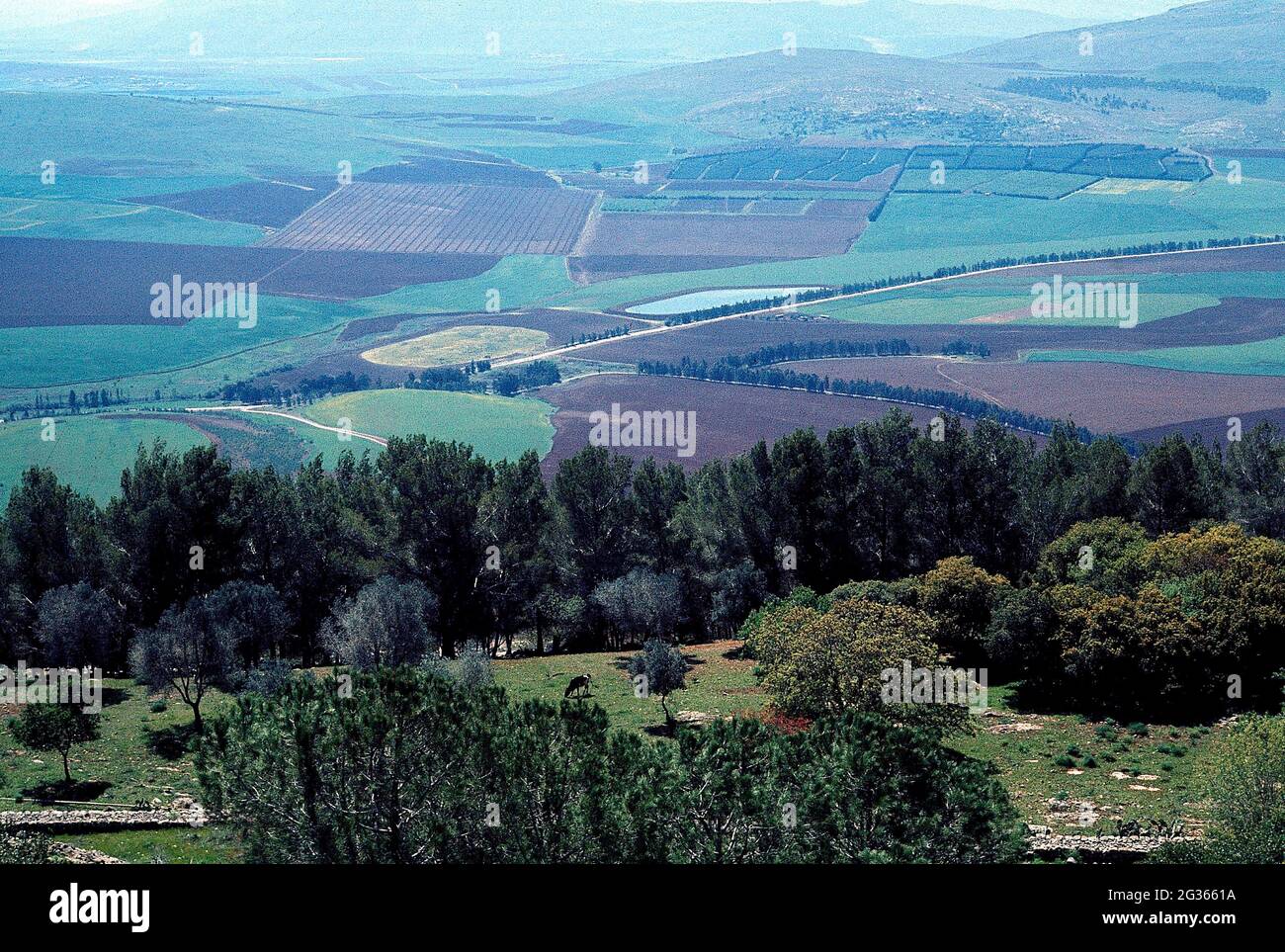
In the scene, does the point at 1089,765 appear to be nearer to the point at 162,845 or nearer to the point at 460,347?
the point at 162,845

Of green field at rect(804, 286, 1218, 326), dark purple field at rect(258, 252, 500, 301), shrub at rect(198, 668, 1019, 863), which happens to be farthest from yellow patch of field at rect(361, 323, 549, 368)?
shrub at rect(198, 668, 1019, 863)

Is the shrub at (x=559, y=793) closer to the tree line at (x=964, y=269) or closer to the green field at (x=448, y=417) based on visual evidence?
the green field at (x=448, y=417)

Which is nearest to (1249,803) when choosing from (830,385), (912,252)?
(830,385)

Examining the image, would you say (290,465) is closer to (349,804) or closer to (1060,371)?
(1060,371)

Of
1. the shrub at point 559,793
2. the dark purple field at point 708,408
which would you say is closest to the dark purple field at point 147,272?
the dark purple field at point 708,408

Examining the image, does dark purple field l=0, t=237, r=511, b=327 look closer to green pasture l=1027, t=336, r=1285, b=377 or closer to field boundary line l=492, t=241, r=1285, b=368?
field boundary line l=492, t=241, r=1285, b=368
